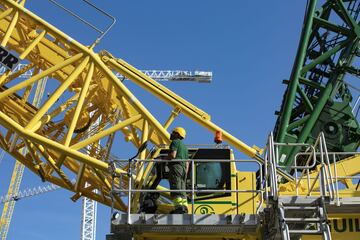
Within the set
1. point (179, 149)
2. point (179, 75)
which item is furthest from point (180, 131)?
point (179, 75)

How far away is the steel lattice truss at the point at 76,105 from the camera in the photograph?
14.1 m

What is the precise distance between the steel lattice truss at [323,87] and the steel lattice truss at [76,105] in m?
4.23

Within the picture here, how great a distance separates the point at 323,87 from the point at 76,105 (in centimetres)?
926

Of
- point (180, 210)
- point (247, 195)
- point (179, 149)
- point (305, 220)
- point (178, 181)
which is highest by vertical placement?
point (179, 149)

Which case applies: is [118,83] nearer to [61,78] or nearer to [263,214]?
[61,78]

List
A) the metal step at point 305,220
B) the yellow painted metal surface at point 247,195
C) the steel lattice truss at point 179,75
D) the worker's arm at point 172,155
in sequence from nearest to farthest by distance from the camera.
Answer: the metal step at point 305,220
the worker's arm at point 172,155
the yellow painted metal surface at point 247,195
the steel lattice truss at point 179,75

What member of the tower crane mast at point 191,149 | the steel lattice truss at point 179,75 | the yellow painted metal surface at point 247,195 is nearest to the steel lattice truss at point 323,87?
the tower crane mast at point 191,149

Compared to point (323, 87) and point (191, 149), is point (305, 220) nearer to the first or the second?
point (191, 149)

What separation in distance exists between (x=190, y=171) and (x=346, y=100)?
10.2 meters

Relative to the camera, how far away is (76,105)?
13.8 m

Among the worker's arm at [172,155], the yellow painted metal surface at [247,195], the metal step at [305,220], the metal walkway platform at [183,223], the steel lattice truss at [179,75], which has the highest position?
the steel lattice truss at [179,75]

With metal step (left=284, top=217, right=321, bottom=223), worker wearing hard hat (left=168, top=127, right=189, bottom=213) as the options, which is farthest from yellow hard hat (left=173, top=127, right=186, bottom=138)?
metal step (left=284, top=217, right=321, bottom=223)

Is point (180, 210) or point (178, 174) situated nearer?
point (180, 210)

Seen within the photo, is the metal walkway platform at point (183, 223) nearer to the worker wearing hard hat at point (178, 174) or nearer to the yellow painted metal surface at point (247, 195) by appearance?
the worker wearing hard hat at point (178, 174)
